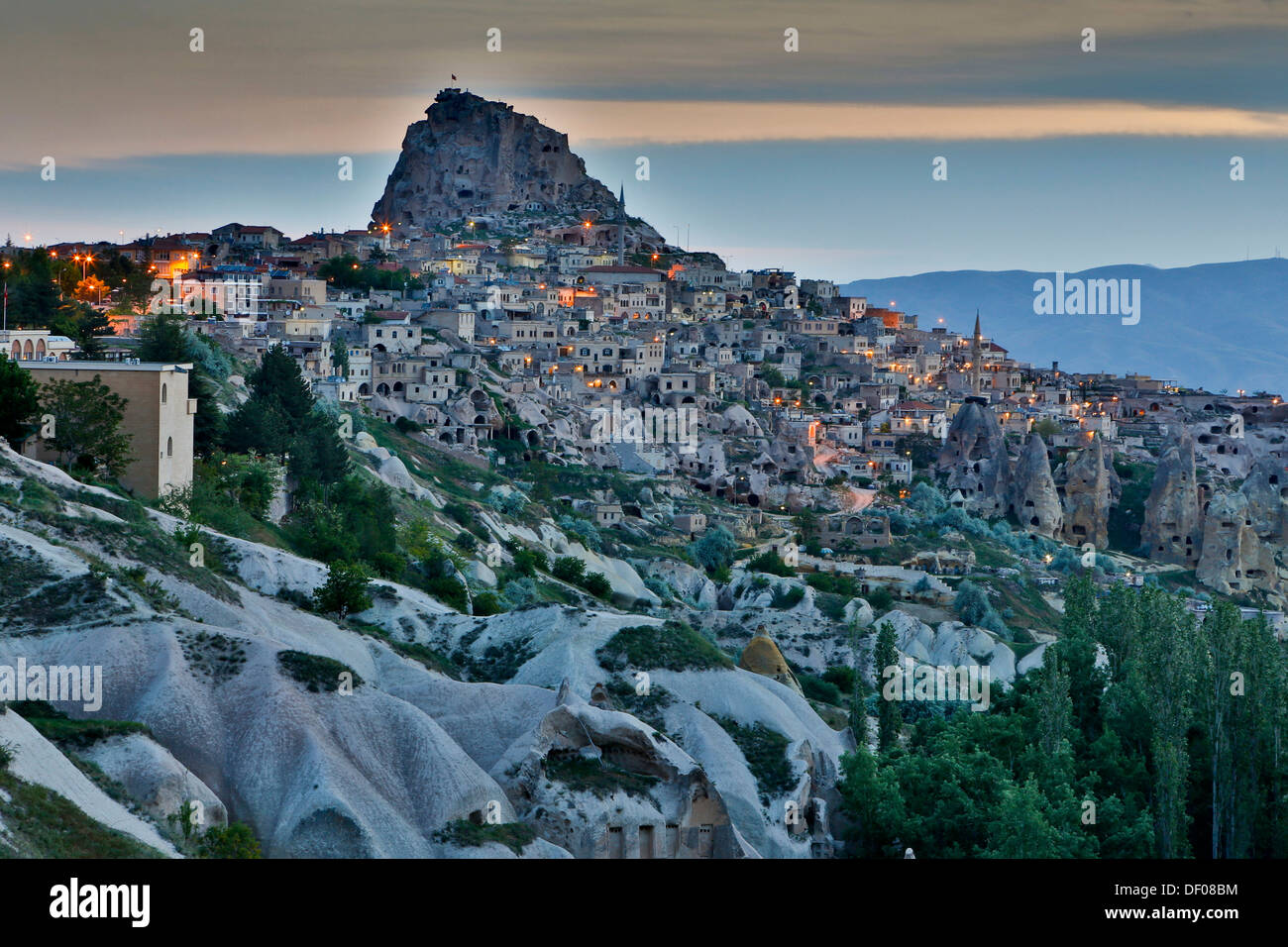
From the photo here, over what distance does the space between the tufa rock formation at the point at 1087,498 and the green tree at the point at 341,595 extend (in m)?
66.3

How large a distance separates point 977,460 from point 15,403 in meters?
68.6

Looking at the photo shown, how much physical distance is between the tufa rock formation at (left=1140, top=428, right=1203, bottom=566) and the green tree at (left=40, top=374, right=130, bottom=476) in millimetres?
67017

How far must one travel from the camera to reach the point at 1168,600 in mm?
39219

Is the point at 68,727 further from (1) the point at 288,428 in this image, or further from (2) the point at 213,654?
(1) the point at 288,428

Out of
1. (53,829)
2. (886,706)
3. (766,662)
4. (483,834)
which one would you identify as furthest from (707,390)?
(53,829)

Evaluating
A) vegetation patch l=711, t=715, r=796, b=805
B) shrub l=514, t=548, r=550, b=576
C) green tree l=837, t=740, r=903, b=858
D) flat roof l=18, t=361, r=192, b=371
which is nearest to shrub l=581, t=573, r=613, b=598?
shrub l=514, t=548, r=550, b=576

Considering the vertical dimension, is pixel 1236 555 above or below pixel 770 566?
below

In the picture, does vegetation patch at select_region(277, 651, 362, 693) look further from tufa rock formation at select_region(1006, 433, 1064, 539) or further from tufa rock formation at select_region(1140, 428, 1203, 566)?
tufa rock formation at select_region(1140, 428, 1203, 566)

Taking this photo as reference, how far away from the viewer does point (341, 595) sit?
35.2 metres

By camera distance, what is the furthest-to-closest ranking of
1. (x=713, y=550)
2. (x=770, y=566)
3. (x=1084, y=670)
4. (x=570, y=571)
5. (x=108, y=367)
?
(x=713, y=550) < (x=770, y=566) < (x=570, y=571) < (x=108, y=367) < (x=1084, y=670)

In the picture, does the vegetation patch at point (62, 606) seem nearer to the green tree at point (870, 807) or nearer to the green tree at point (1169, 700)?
the green tree at point (870, 807)

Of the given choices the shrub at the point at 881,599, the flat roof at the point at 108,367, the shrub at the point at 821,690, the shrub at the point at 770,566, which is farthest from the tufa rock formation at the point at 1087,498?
the flat roof at the point at 108,367

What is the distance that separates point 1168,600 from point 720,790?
44.4 feet
